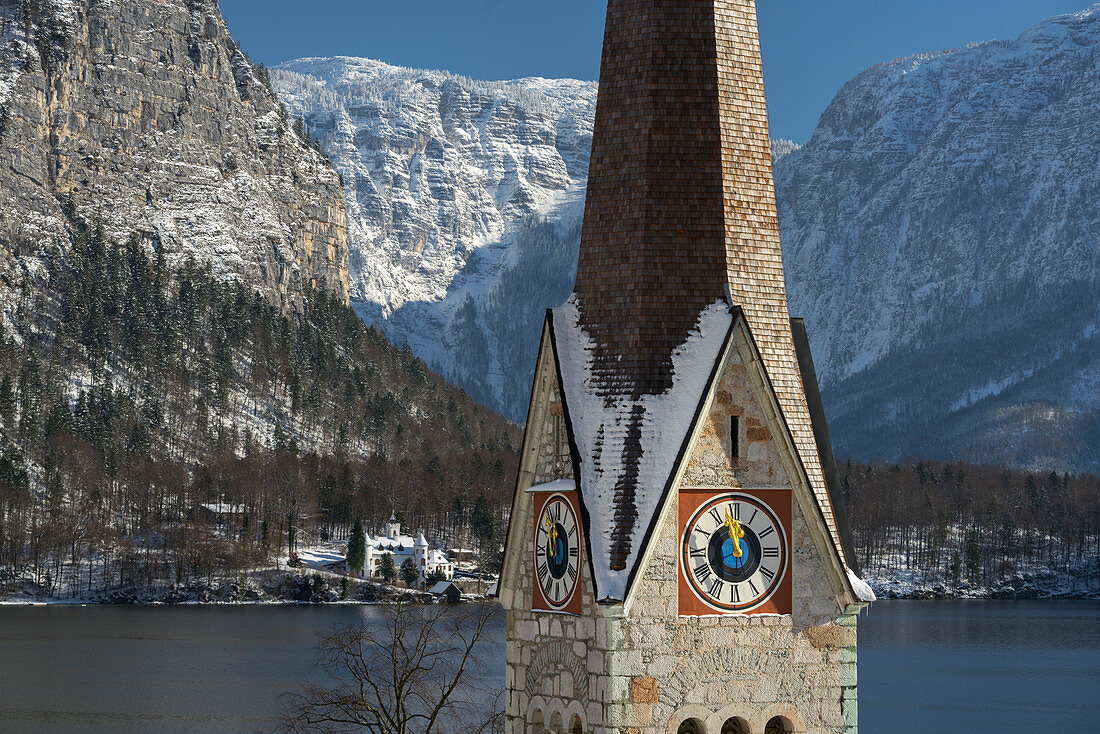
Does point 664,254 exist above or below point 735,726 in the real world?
above

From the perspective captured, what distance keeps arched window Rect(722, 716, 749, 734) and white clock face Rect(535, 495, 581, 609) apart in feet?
9.28

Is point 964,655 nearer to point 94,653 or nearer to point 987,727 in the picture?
point 987,727

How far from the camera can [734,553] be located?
2288 cm

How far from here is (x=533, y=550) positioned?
24891mm

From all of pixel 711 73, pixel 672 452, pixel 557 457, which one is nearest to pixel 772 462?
pixel 672 452

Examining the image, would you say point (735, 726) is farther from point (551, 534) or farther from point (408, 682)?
point (408, 682)

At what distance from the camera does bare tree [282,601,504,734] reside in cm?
5338

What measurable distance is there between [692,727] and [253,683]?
133 m

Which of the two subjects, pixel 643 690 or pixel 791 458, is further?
pixel 791 458

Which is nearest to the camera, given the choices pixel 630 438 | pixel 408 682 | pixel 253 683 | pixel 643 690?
pixel 643 690

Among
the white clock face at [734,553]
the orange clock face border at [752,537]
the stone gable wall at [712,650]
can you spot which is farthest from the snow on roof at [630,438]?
the white clock face at [734,553]

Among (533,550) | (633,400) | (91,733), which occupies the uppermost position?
(633,400)

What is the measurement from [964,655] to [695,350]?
567 feet

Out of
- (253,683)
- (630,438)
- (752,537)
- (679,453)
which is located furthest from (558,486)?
(253,683)
